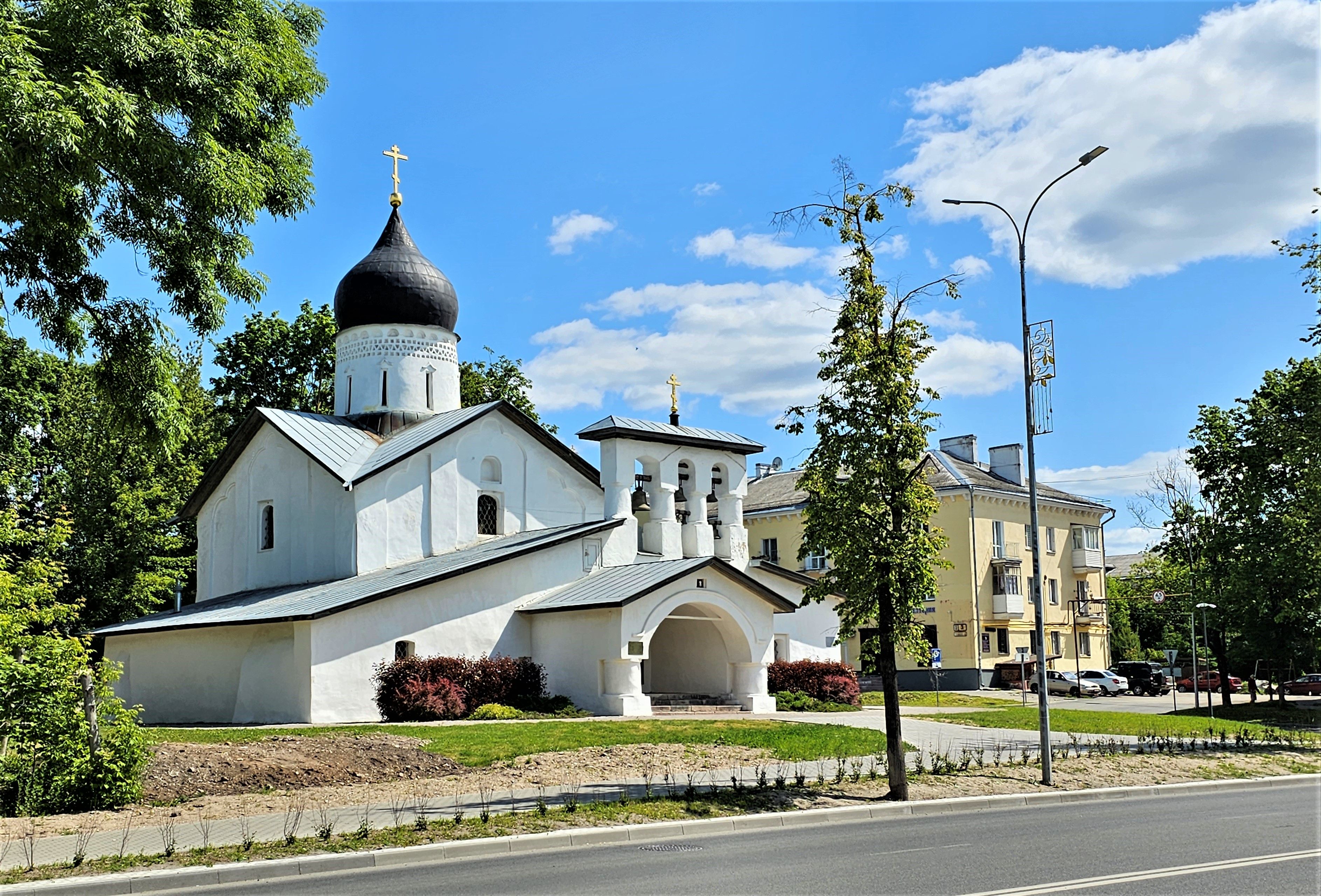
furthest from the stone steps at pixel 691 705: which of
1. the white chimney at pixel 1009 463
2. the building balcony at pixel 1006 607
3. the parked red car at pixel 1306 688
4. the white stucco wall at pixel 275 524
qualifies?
the parked red car at pixel 1306 688

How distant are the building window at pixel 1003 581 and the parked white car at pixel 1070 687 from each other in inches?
184

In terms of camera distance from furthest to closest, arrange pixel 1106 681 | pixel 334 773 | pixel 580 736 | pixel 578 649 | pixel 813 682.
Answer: pixel 1106 681 < pixel 813 682 < pixel 578 649 < pixel 580 736 < pixel 334 773

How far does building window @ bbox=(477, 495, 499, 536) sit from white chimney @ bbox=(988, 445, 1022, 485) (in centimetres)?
3204

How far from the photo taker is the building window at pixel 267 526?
119 feet

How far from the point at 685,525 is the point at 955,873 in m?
26.0

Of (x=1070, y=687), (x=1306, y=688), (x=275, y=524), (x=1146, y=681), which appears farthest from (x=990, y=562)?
(x=275, y=524)

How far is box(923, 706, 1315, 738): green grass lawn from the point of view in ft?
82.7

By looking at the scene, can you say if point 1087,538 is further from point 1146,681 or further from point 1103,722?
point 1103,722

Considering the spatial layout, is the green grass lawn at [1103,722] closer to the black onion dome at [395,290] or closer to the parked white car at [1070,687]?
the parked white car at [1070,687]

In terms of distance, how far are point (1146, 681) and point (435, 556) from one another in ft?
114

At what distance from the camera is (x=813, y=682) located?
3450 cm

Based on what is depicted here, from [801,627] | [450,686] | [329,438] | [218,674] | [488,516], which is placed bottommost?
[450,686]

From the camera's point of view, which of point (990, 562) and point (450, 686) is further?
point (990, 562)

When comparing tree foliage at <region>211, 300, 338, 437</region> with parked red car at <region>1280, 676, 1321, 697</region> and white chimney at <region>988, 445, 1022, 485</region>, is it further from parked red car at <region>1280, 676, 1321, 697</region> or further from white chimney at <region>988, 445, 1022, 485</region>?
parked red car at <region>1280, 676, 1321, 697</region>
